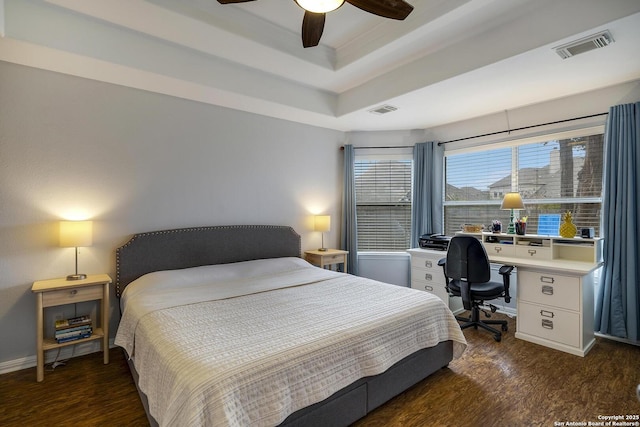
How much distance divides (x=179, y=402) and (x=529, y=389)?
2312 millimetres

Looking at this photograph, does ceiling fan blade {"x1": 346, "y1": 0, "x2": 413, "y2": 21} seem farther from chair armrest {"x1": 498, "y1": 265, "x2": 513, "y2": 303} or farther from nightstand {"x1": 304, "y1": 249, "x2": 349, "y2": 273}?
nightstand {"x1": 304, "y1": 249, "x2": 349, "y2": 273}

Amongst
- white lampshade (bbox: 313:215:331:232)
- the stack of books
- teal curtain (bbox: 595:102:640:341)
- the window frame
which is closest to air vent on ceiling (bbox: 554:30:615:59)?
teal curtain (bbox: 595:102:640:341)

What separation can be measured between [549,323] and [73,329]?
412cm

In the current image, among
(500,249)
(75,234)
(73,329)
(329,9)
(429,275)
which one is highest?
(329,9)

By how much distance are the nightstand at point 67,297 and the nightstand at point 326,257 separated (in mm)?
2284

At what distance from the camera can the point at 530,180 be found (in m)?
3.76

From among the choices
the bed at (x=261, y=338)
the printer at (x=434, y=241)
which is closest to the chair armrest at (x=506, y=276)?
the printer at (x=434, y=241)

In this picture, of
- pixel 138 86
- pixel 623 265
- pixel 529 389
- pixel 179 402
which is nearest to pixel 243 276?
pixel 179 402

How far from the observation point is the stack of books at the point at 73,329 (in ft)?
8.09

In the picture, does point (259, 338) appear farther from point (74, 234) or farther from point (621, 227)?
point (621, 227)

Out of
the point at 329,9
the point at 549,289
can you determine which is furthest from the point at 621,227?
the point at 329,9

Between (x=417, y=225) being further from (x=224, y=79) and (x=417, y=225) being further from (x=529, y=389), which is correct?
(x=224, y=79)

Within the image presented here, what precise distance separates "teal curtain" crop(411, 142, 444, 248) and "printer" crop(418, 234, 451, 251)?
30 centimetres

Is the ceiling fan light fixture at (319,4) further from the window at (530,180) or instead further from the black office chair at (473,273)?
the window at (530,180)
